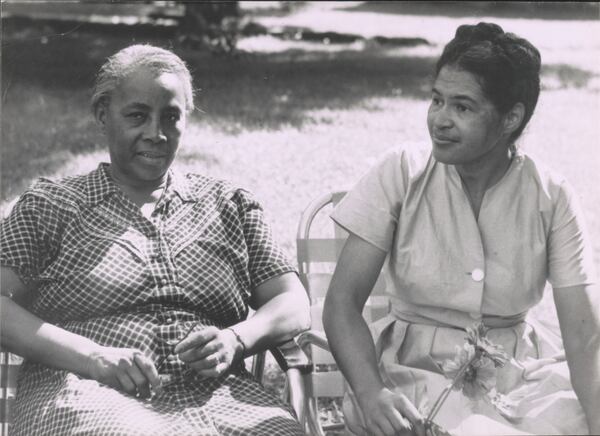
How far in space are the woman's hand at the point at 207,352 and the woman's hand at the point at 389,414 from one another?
46 cm

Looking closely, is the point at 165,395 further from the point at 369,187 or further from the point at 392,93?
the point at 392,93

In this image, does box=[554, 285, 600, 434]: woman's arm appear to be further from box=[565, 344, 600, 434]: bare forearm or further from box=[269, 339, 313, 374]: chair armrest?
box=[269, 339, 313, 374]: chair armrest

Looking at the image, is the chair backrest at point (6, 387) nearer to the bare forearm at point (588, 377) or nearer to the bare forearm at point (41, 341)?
the bare forearm at point (41, 341)

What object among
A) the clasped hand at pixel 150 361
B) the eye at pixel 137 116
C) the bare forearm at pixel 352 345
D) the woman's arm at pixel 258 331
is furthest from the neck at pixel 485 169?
the eye at pixel 137 116

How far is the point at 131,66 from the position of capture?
3.16m

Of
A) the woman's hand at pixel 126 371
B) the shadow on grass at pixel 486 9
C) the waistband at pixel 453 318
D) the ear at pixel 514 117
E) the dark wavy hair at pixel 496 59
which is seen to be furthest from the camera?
the shadow on grass at pixel 486 9

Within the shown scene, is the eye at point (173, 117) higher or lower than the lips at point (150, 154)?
higher

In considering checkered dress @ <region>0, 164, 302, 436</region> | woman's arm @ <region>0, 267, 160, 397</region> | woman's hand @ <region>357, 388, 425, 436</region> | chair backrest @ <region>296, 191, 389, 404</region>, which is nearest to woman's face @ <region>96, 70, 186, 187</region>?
checkered dress @ <region>0, 164, 302, 436</region>

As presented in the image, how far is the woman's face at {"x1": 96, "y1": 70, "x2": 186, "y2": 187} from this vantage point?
3133 mm

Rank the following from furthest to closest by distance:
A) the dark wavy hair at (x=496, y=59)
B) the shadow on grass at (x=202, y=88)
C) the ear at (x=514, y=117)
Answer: the shadow on grass at (x=202, y=88), the ear at (x=514, y=117), the dark wavy hair at (x=496, y=59)

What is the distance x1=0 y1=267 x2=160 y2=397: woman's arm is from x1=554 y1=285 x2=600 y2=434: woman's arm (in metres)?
1.37

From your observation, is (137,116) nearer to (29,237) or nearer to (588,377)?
(29,237)

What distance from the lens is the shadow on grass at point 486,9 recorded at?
1241cm

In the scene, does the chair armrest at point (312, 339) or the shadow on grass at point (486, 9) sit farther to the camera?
the shadow on grass at point (486, 9)
